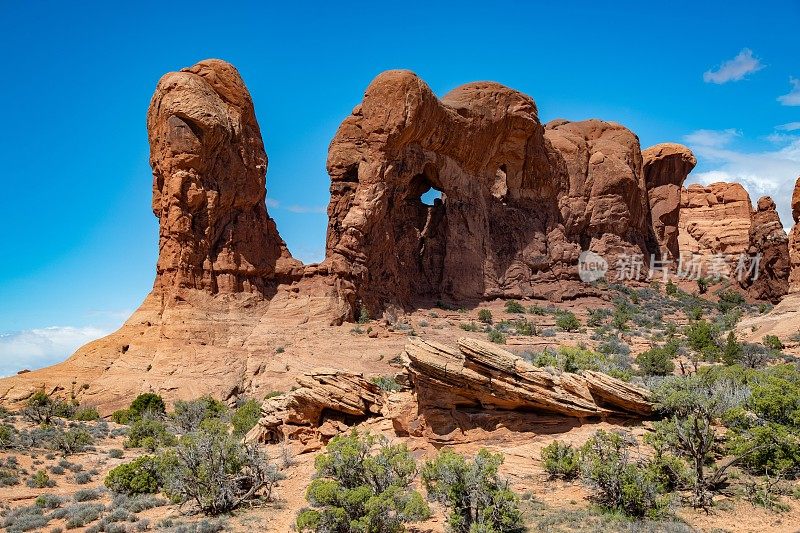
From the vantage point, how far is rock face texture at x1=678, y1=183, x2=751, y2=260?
69375 mm

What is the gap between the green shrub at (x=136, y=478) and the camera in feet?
52.4

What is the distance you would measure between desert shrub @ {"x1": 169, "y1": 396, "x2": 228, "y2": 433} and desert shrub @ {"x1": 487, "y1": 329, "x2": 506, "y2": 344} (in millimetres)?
13869

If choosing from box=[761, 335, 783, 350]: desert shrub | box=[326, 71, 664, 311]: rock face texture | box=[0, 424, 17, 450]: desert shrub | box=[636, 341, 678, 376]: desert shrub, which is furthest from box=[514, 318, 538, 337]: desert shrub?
box=[0, 424, 17, 450]: desert shrub

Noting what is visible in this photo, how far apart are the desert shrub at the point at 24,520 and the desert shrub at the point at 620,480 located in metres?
10.6

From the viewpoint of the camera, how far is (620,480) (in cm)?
1204

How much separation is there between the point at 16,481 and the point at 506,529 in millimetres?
12543

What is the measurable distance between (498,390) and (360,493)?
478 centimetres

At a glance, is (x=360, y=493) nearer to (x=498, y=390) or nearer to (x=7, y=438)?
(x=498, y=390)

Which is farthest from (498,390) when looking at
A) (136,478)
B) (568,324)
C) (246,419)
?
(568,324)

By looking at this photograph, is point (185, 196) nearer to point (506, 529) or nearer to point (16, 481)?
point (16, 481)

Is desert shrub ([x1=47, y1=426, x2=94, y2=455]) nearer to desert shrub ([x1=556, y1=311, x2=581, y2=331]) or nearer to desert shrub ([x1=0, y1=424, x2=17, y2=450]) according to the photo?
desert shrub ([x1=0, y1=424, x2=17, y2=450])

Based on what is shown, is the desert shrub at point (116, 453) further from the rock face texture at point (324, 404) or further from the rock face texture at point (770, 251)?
the rock face texture at point (770, 251)

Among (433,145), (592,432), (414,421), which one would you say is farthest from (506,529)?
(433,145)

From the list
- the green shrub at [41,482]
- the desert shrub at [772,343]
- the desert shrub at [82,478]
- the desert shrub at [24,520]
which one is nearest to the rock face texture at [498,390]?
the desert shrub at [24,520]
